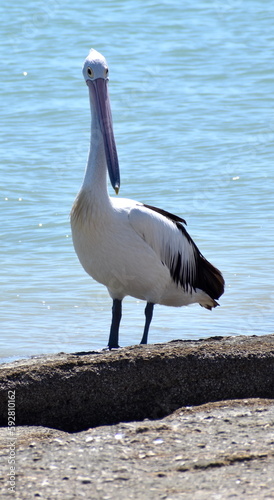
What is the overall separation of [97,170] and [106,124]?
278 mm

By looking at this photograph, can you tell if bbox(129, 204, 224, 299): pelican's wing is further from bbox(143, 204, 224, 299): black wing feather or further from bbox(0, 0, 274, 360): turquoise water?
bbox(0, 0, 274, 360): turquoise water

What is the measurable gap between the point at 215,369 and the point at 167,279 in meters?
1.66

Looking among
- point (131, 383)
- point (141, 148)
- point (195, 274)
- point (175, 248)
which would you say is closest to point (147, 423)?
point (131, 383)

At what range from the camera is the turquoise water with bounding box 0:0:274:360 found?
21.6ft

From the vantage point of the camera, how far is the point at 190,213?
9.35 meters

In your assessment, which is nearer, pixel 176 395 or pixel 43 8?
pixel 176 395

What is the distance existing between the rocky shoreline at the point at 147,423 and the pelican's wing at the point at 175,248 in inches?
41.6

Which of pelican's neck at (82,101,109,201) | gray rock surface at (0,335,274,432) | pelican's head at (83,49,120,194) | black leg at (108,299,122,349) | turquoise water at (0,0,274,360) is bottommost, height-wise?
turquoise water at (0,0,274,360)

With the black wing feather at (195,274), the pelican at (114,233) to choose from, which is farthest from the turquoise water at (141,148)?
the pelican at (114,233)

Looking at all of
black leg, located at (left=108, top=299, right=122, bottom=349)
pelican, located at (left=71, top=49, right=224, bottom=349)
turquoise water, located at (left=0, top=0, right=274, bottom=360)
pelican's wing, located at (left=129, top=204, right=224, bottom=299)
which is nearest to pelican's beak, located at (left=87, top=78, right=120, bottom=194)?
pelican, located at (left=71, top=49, right=224, bottom=349)

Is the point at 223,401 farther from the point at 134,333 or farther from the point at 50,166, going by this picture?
the point at 50,166

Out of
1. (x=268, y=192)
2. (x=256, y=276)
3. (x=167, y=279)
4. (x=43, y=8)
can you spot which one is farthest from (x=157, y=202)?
(x=43, y=8)

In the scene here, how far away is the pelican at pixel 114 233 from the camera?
15.6 ft

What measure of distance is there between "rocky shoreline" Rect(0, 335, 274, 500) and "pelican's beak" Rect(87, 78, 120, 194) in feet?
3.79
